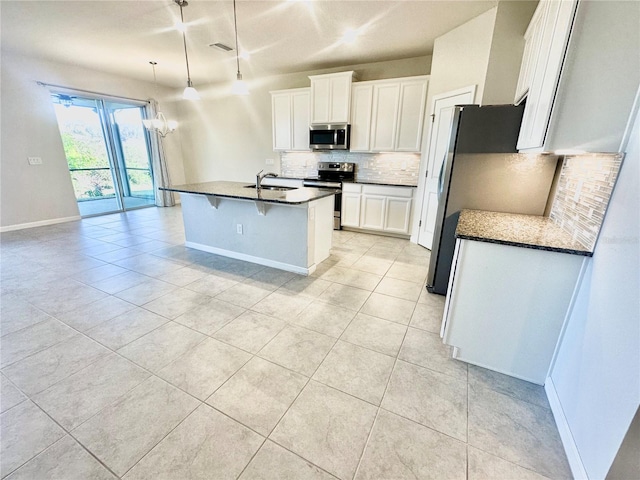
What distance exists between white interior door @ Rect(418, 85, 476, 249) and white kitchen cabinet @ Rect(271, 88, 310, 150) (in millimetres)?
2250

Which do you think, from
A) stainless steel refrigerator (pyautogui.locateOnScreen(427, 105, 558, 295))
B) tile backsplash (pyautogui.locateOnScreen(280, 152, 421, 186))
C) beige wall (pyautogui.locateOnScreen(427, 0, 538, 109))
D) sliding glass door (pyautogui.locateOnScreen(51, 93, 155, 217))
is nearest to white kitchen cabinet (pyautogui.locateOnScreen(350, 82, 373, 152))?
tile backsplash (pyautogui.locateOnScreen(280, 152, 421, 186))

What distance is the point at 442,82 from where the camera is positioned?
3635mm

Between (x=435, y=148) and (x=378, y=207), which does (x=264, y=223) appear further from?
(x=435, y=148)

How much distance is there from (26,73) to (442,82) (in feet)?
21.8

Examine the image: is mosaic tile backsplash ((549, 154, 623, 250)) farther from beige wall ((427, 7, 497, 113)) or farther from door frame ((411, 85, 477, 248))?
door frame ((411, 85, 477, 248))

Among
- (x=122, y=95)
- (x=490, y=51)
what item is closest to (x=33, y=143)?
(x=122, y=95)

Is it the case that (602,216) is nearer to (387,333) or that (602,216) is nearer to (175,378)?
(387,333)

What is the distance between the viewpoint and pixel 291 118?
512cm

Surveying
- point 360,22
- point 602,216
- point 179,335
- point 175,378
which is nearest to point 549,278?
point 602,216

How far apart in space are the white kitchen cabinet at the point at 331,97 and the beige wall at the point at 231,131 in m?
0.50

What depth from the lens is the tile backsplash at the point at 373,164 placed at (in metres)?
4.60

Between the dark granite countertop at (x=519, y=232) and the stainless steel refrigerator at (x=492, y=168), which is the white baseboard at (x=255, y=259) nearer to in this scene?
the stainless steel refrigerator at (x=492, y=168)

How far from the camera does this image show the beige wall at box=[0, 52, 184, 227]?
446 cm

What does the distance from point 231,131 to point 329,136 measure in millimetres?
2837
